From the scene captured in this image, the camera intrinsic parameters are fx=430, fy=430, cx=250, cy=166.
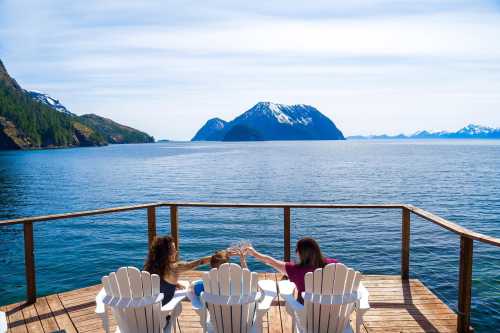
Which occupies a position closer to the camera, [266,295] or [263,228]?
[266,295]

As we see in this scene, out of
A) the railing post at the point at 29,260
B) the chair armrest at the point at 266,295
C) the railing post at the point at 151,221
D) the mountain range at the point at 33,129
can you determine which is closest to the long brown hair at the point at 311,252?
the chair armrest at the point at 266,295

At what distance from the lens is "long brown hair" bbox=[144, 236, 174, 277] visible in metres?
4.10

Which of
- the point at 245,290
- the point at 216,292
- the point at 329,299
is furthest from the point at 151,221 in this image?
the point at 329,299

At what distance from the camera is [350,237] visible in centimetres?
1894

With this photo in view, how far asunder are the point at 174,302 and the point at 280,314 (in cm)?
166

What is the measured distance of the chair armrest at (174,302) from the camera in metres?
3.89

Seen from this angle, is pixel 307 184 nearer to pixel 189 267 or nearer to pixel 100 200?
pixel 100 200

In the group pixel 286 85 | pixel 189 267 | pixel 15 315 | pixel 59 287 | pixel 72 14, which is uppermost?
pixel 286 85

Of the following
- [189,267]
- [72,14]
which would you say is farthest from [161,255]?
[72,14]

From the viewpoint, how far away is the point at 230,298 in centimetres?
371

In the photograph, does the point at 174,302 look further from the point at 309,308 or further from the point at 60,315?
the point at 60,315

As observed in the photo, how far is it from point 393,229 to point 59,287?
1452cm

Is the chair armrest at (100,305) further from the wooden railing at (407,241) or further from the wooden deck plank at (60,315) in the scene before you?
the wooden railing at (407,241)

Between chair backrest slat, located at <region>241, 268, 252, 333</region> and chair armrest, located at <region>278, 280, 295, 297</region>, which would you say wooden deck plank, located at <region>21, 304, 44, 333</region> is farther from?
chair armrest, located at <region>278, 280, 295, 297</region>
